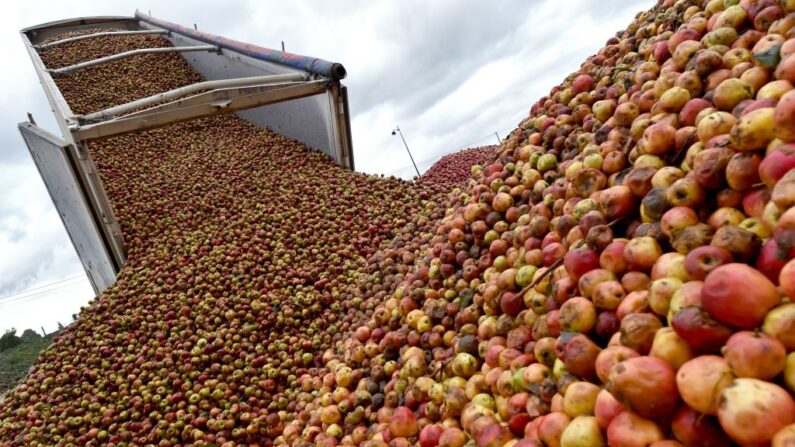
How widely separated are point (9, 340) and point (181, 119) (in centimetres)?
3082

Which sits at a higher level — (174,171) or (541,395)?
(174,171)

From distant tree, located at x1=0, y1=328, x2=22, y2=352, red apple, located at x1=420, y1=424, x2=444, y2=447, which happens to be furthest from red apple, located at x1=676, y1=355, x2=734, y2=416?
distant tree, located at x1=0, y1=328, x2=22, y2=352

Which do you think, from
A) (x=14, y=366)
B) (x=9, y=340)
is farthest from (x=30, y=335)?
(x=14, y=366)

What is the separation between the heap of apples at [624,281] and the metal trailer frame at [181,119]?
15.2 ft

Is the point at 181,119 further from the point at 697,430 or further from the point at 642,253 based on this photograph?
the point at 697,430

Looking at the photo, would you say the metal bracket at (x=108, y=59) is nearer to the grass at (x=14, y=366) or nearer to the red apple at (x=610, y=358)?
the grass at (x=14, y=366)

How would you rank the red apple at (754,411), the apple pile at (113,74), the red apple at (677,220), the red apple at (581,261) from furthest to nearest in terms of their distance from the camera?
1. the apple pile at (113,74)
2. the red apple at (581,261)
3. the red apple at (677,220)
4. the red apple at (754,411)

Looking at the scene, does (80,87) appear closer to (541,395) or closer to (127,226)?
(127,226)

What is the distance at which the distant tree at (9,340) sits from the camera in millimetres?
27047

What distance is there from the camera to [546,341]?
195 cm

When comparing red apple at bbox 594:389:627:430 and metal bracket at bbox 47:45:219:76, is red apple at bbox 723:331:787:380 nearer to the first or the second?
red apple at bbox 594:389:627:430

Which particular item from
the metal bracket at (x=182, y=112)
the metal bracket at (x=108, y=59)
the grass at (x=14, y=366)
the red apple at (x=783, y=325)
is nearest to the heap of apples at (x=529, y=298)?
the red apple at (x=783, y=325)

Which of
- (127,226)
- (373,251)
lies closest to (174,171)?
(127,226)

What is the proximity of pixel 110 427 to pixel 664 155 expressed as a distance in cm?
470
